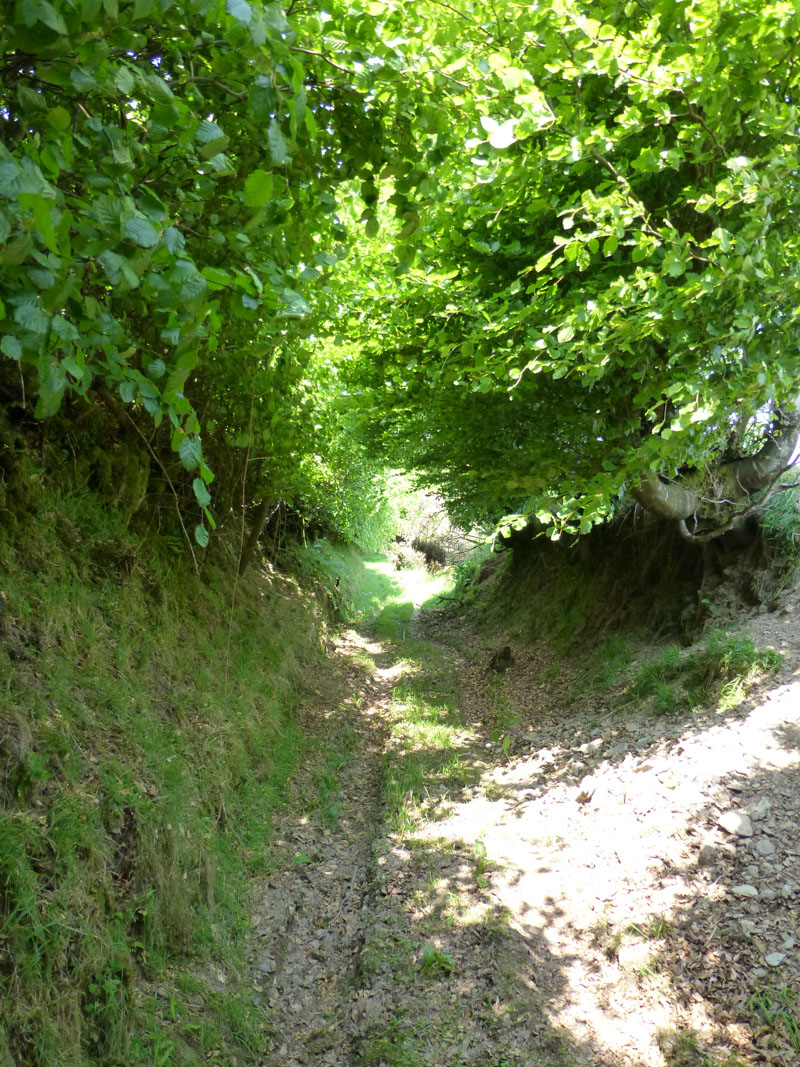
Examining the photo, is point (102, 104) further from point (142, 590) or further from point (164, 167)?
point (142, 590)

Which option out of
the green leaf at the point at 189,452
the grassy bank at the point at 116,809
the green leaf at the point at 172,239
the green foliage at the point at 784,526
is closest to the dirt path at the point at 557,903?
the grassy bank at the point at 116,809

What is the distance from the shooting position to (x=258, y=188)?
173 centimetres

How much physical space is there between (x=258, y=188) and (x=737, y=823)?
516 centimetres

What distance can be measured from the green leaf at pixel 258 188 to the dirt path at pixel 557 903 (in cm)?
444

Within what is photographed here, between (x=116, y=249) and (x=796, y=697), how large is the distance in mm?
6511

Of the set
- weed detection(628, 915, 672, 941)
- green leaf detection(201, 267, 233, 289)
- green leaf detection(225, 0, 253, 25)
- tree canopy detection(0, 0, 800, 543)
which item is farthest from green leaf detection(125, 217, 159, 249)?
weed detection(628, 915, 672, 941)

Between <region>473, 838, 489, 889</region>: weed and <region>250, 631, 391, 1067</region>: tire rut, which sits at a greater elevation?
<region>250, 631, 391, 1067</region>: tire rut

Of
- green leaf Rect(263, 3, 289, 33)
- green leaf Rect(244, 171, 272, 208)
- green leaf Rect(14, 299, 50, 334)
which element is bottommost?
green leaf Rect(14, 299, 50, 334)

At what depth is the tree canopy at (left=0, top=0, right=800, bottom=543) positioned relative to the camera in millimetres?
1759

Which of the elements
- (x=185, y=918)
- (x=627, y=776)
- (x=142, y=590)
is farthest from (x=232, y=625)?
(x=627, y=776)

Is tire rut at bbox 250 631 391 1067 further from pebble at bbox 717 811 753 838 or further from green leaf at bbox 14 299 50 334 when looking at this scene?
green leaf at bbox 14 299 50 334

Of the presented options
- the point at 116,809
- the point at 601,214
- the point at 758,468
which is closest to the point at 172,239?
the point at 601,214

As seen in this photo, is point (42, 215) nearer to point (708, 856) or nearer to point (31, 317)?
point (31, 317)

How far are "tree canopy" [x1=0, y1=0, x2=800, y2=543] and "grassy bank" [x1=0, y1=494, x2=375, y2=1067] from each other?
1.64 meters
